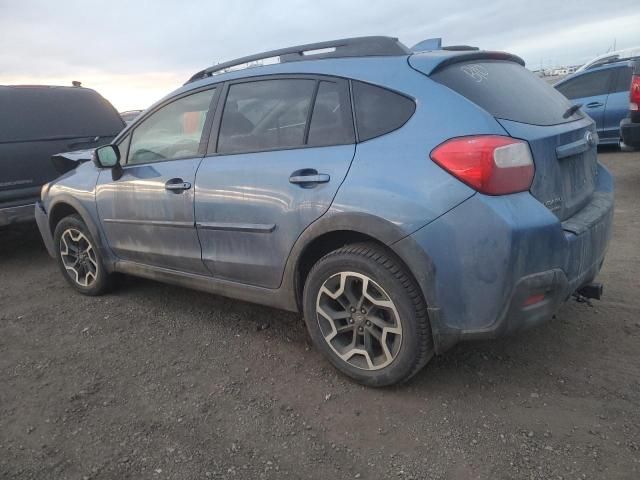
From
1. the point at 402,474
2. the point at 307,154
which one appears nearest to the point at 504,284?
the point at 402,474

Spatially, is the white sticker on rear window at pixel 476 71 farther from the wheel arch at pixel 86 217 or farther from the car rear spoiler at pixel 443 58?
the wheel arch at pixel 86 217

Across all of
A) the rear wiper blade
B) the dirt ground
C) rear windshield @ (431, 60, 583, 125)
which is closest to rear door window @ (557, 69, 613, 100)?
the dirt ground

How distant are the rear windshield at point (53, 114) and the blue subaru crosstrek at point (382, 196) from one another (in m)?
2.76

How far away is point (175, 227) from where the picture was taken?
3.46 metres

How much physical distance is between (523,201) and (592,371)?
3.68 feet

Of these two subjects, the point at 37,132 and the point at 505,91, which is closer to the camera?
the point at 505,91

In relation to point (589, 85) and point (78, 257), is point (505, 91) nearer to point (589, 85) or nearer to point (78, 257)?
point (78, 257)

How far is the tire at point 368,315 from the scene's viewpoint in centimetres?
252

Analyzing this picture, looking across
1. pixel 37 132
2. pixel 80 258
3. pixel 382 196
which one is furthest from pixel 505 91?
pixel 37 132

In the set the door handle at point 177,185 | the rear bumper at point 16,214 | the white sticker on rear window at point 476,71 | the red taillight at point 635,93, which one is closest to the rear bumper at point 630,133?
the red taillight at point 635,93

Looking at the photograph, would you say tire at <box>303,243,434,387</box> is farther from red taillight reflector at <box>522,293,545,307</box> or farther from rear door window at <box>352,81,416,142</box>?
rear door window at <box>352,81,416,142</box>

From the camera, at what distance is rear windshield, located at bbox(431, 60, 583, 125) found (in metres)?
2.54

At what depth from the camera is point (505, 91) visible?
106 inches

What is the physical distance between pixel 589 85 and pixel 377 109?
336 inches
